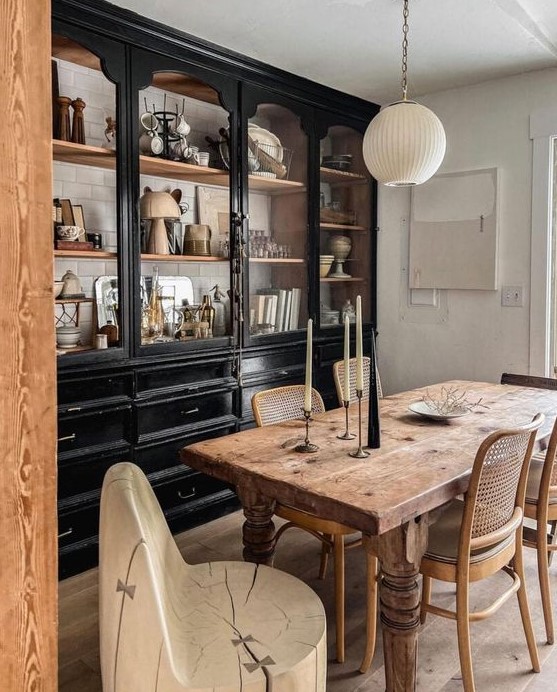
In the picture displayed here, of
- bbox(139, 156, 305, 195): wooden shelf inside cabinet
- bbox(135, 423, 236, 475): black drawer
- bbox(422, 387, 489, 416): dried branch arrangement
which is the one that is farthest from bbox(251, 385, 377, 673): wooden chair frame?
bbox(139, 156, 305, 195): wooden shelf inside cabinet

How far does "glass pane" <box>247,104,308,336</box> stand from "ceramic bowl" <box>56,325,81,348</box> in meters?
1.02

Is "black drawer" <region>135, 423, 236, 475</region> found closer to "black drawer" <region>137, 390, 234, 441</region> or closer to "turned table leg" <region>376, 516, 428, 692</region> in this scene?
"black drawer" <region>137, 390, 234, 441</region>

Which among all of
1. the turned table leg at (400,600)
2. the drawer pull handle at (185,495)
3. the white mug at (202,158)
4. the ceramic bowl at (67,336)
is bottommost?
the drawer pull handle at (185,495)

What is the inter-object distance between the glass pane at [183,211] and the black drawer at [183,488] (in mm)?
715

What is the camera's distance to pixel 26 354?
3.64ft

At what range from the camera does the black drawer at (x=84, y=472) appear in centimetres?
265

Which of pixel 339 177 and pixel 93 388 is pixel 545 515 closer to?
pixel 93 388

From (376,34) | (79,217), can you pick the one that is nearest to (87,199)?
(79,217)

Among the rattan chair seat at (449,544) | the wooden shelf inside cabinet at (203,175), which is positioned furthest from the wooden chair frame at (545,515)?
the wooden shelf inside cabinet at (203,175)

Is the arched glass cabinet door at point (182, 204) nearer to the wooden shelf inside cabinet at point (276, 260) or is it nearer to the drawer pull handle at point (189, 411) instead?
the wooden shelf inside cabinet at point (276, 260)

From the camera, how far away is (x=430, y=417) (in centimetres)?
240

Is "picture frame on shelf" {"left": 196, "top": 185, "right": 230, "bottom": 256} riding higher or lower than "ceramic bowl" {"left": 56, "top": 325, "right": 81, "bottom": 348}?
higher

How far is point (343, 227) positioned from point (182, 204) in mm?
1244

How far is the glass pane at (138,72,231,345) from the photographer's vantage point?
10.00ft
